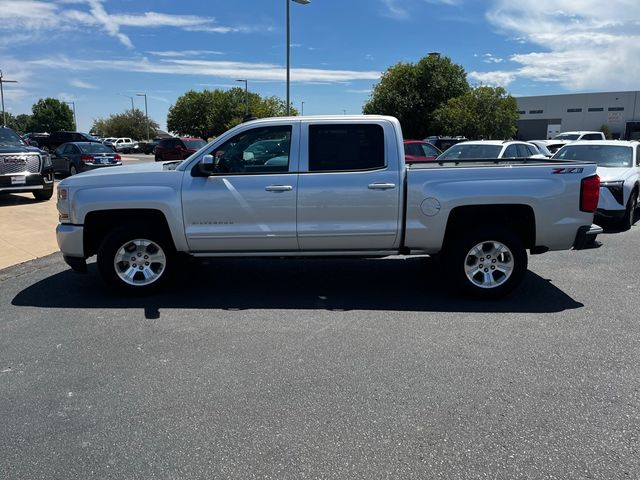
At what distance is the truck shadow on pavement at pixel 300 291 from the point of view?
5.48 m

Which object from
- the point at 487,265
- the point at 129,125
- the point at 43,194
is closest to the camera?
the point at 487,265

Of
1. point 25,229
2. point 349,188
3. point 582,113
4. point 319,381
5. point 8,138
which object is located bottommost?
point 319,381

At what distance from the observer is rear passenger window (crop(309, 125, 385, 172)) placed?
553 cm

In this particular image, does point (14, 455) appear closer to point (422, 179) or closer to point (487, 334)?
point (487, 334)

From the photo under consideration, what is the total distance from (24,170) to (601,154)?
13.4 metres

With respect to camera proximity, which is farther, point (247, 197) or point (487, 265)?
point (487, 265)

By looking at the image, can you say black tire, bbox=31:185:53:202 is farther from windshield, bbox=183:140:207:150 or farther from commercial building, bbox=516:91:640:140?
commercial building, bbox=516:91:640:140

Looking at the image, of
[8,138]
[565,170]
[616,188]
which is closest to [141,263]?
[565,170]

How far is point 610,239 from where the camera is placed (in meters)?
9.06

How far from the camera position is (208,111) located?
6712 cm

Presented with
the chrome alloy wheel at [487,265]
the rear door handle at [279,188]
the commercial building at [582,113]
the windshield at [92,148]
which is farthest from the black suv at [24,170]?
A: the commercial building at [582,113]

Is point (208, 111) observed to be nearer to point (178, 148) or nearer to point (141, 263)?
point (178, 148)

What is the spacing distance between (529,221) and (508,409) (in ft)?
9.14

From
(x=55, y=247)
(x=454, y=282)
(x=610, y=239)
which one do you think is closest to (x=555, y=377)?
(x=454, y=282)
